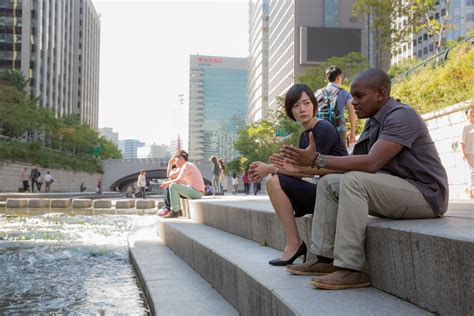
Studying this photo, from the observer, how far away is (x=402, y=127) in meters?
2.82

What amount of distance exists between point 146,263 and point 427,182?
3403 mm

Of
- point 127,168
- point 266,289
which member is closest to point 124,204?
point 266,289

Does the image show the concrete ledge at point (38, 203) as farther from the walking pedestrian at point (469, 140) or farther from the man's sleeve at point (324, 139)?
the man's sleeve at point (324, 139)

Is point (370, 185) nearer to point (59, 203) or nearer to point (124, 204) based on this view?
point (124, 204)

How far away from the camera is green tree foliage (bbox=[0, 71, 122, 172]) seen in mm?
36500

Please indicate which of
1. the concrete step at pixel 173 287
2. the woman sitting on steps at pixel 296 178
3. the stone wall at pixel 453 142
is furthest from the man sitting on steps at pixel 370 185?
the stone wall at pixel 453 142

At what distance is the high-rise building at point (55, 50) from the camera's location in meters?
67.5

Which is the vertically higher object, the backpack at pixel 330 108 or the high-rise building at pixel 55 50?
the high-rise building at pixel 55 50

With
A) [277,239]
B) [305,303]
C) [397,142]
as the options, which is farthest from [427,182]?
[277,239]

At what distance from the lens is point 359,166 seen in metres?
2.85

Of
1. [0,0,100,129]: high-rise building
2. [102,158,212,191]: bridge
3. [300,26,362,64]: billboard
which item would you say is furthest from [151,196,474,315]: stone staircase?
[300,26,362,64]: billboard

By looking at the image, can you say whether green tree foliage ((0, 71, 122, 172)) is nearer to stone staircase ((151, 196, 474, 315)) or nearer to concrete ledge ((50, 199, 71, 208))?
concrete ledge ((50, 199, 71, 208))

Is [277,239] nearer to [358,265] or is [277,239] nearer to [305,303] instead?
[358,265]

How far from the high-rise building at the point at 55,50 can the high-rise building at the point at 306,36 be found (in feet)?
115
